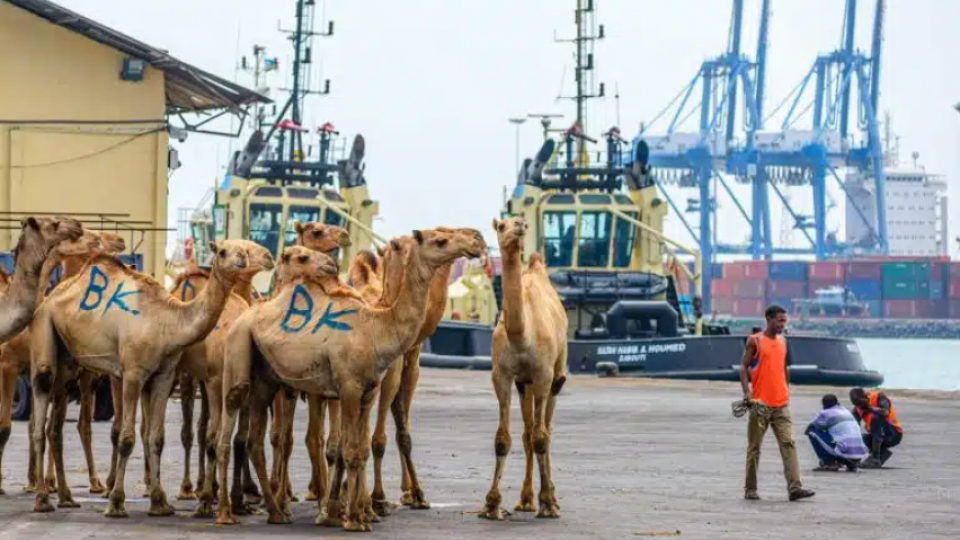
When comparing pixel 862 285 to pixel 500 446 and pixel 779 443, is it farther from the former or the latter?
pixel 500 446

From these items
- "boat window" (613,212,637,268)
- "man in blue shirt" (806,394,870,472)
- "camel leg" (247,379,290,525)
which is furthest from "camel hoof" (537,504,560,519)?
"boat window" (613,212,637,268)

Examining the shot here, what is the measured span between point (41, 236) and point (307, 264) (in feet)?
7.44

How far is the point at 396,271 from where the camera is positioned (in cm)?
1519

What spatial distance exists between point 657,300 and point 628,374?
4.35 meters

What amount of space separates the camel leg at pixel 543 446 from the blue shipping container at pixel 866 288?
165 m

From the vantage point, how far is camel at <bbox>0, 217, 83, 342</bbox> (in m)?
15.6

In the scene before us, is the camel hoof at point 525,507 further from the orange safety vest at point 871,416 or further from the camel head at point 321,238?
the orange safety vest at point 871,416

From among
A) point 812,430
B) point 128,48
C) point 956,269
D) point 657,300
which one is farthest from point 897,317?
point 812,430

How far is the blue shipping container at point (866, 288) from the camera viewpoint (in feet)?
586

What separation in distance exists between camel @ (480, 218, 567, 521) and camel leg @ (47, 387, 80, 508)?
11.2 ft

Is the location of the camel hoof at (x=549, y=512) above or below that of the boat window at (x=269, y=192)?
below

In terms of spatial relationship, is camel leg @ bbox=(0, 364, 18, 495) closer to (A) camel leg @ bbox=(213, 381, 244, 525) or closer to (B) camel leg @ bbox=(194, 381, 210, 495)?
(B) camel leg @ bbox=(194, 381, 210, 495)

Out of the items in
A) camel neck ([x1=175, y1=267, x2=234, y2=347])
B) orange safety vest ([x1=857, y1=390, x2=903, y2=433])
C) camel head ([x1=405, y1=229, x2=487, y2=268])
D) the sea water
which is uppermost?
camel head ([x1=405, y1=229, x2=487, y2=268])

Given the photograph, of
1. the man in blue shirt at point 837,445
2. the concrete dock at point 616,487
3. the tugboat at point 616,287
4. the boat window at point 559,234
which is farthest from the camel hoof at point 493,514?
the boat window at point 559,234
